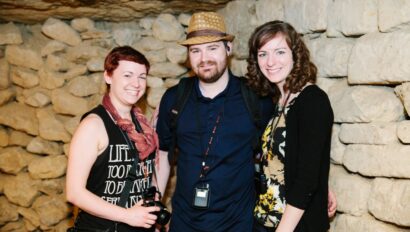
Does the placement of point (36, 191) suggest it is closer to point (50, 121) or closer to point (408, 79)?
point (50, 121)

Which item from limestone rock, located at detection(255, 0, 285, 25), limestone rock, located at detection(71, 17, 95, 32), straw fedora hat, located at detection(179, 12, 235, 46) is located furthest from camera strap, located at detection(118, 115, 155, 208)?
limestone rock, located at detection(71, 17, 95, 32)

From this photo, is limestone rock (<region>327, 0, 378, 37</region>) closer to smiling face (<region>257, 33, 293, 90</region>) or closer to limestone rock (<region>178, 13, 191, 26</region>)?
smiling face (<region>257, 33, 293, 90</region>)

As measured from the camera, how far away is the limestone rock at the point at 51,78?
3111mm

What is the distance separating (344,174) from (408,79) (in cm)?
58

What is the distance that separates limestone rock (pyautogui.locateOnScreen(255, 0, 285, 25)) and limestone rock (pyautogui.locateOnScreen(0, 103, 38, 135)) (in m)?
2.00

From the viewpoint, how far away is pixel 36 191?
3.20 m

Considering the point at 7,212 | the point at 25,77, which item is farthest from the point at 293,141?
the point at 7,212

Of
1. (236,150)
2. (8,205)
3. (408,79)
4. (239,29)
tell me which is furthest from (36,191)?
(408,79)

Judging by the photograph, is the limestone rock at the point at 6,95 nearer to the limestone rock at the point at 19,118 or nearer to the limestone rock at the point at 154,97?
the limestone rock at the point at 19,118

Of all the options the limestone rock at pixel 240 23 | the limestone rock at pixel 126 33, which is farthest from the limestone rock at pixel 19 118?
the limestone rock at pixel 240 23

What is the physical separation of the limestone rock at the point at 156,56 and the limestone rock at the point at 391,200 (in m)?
1.97

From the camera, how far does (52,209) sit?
3.17 meters

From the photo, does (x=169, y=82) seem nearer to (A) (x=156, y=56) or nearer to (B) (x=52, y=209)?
(A) (x=156, y=56)

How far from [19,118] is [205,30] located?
183 centimetres
